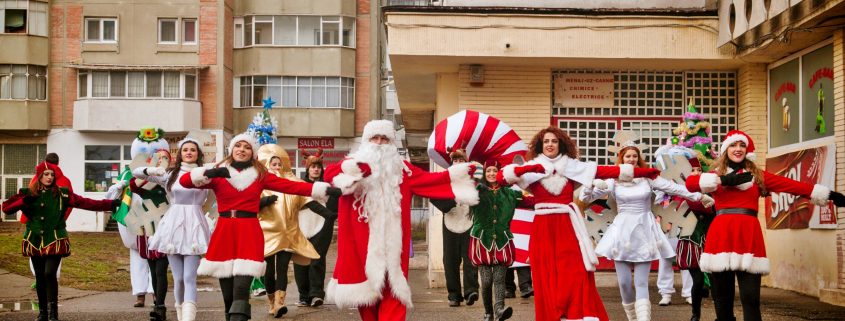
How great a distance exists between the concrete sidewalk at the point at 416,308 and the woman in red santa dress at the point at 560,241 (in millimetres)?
3299

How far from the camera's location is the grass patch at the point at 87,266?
A: 19.7 metres

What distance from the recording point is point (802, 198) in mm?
15836

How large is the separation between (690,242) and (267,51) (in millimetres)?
36668

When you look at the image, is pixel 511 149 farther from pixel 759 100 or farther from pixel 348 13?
pixel 348 13

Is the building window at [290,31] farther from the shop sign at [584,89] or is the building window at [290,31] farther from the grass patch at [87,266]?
the shop sign at [584,89]

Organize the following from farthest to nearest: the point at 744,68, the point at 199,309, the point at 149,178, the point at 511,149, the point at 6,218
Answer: the point at 6,218 → the point at 744,68 → the point at 199,309 → the point at 149,178 → the point at 511,149

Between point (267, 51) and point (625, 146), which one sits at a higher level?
point (267, 51)

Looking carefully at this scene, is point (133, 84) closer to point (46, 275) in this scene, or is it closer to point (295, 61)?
point (295, 61)

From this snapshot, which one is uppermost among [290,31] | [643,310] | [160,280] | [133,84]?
[290,31]

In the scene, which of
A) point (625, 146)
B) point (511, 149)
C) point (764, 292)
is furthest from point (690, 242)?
point (764, 292)

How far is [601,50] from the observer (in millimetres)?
16938

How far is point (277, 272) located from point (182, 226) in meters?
2.18

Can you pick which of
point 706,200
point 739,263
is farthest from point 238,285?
point 706,200

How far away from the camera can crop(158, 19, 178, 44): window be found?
1826 inches
